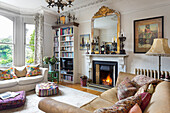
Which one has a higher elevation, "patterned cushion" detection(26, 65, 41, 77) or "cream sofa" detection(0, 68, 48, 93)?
"patterned cushion" detection(26, 65, 41, 77)

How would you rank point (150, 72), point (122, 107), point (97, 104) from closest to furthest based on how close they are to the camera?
point (122, 107)
point (97, 104)
point (150, 72)

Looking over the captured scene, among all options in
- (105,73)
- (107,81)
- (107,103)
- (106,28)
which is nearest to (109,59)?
(105,73)

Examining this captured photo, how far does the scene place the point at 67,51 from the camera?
4719mm

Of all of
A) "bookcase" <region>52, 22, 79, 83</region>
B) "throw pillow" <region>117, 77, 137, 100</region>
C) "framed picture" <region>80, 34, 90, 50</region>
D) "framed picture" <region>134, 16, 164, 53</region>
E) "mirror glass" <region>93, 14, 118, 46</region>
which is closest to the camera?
"throw pillow" <region>117, 77, 137, 100</region>

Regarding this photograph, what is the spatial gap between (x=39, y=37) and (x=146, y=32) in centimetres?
412

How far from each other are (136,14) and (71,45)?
105 inches

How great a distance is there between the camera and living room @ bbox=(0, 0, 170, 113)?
9.55 feet

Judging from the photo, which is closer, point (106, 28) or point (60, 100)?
point (60, 100)

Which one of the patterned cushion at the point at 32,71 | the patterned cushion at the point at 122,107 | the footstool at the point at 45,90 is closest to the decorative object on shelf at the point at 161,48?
the patterned cushion at the point at 122,107

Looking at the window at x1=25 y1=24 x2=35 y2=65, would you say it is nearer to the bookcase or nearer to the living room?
the living room

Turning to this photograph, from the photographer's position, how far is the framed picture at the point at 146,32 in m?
3.00

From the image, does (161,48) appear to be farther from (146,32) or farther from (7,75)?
(7,75)

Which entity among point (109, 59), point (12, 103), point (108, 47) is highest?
point (108, 47)

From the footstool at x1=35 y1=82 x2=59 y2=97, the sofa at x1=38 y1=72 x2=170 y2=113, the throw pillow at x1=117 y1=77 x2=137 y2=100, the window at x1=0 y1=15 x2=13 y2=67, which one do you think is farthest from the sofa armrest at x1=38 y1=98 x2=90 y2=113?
the window at x1=0 y1=15 x2=13 y2=67
